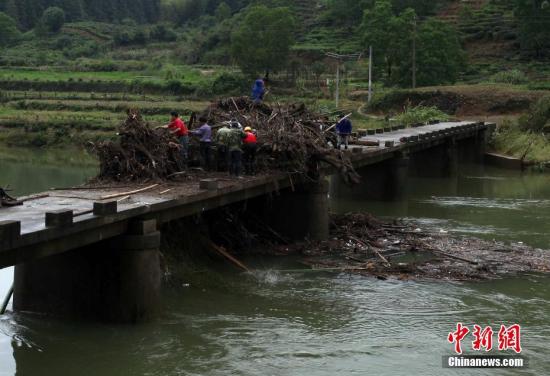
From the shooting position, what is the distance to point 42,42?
351 ft

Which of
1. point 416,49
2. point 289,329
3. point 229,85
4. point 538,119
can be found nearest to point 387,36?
point 416,49

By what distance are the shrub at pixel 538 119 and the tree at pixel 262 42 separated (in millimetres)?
28713

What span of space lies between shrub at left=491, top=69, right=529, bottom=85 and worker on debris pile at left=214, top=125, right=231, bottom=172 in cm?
4941

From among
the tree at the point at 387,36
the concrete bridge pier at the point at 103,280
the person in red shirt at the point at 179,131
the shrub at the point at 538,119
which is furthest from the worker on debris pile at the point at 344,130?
the tree at the point at 387,36

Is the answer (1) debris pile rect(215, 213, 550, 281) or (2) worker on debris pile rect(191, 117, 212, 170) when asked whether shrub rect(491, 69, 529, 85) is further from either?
(2) worker on debris pile rect(191, 117, 212, 170)

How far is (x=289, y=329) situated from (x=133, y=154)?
4.86 metres

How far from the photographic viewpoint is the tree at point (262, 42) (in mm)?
68062

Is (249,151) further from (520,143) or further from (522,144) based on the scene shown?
(520,143)

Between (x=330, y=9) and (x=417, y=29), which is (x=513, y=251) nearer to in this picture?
(x=417, y=29)

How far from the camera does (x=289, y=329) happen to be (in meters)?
13.0

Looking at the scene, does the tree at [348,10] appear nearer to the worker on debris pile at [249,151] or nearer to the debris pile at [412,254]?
the debris pile at [412,254]

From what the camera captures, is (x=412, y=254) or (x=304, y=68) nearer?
(x=412, y=254)

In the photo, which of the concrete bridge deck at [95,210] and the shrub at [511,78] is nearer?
the concrete bridge deck at [95,210]

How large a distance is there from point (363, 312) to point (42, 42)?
330ft
